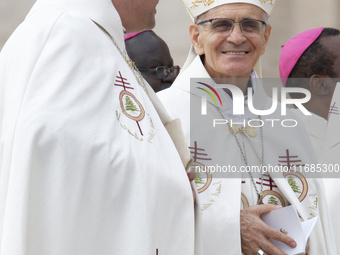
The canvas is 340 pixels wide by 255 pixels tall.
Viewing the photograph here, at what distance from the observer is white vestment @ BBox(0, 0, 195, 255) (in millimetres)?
2861

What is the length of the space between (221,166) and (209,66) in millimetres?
606

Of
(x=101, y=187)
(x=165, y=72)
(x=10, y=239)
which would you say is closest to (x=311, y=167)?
(x=165, y=72)

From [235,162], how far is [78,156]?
166cm

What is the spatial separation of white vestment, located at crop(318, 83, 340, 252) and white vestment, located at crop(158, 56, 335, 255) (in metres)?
0.48

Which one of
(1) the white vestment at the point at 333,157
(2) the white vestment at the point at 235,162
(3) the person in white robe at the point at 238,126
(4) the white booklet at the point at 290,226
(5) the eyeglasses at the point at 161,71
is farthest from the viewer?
(5) the eyeglasses at the point at 161,71

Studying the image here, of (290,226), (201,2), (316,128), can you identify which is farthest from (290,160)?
(201,2)

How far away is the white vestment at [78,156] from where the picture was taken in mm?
2861

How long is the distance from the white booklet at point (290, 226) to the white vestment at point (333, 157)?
1.05 metres

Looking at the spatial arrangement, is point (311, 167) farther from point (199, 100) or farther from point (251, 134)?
point (199, 100)

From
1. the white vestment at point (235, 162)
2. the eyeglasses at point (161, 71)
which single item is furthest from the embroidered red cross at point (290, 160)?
the eyeglasses at point (161, 71)

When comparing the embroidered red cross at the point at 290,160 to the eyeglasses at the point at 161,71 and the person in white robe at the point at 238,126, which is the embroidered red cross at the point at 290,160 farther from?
the eyeglasses at the point at 161,71

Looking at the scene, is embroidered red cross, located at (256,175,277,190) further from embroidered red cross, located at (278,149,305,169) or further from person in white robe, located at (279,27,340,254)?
person in white robe, located at (279,27,340,254)

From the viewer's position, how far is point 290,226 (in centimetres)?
404

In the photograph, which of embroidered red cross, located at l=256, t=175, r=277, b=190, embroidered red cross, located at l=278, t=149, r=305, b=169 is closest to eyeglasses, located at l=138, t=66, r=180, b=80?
embroidered red cross, located at l=278, t=149, r=305, b=169
